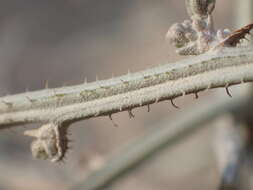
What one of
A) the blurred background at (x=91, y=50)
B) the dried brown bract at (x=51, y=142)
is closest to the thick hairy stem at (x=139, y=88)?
the dried brown bract at (x=51, y=142)

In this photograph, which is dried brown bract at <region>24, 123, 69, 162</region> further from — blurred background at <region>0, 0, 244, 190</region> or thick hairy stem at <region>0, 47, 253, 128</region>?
blurred background at <region>0, 0, 244, 190</region>

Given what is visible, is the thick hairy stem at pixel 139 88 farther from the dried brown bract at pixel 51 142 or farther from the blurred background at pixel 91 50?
the blurred background at pixel 91 50

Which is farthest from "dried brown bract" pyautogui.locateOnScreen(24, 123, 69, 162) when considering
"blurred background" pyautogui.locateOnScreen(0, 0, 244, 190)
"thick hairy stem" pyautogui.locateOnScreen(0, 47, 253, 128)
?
"blurred background" pyautogui.locateOnScreen(0, 0, 244, 190)

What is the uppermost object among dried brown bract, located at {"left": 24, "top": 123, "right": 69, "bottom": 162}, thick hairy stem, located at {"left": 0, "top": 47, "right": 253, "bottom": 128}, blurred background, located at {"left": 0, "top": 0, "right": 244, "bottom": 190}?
blurred background, located at {"left": 0, "top": 0, "right": 244, "bottom": 190}

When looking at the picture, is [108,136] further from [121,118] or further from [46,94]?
[46,94]

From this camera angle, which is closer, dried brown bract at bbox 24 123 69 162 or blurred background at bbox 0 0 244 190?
dried brown bract at bbox 24 123 69 162

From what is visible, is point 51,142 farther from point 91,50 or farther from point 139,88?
point 91,50

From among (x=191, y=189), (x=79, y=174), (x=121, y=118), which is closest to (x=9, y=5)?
(x=121, y=118)
